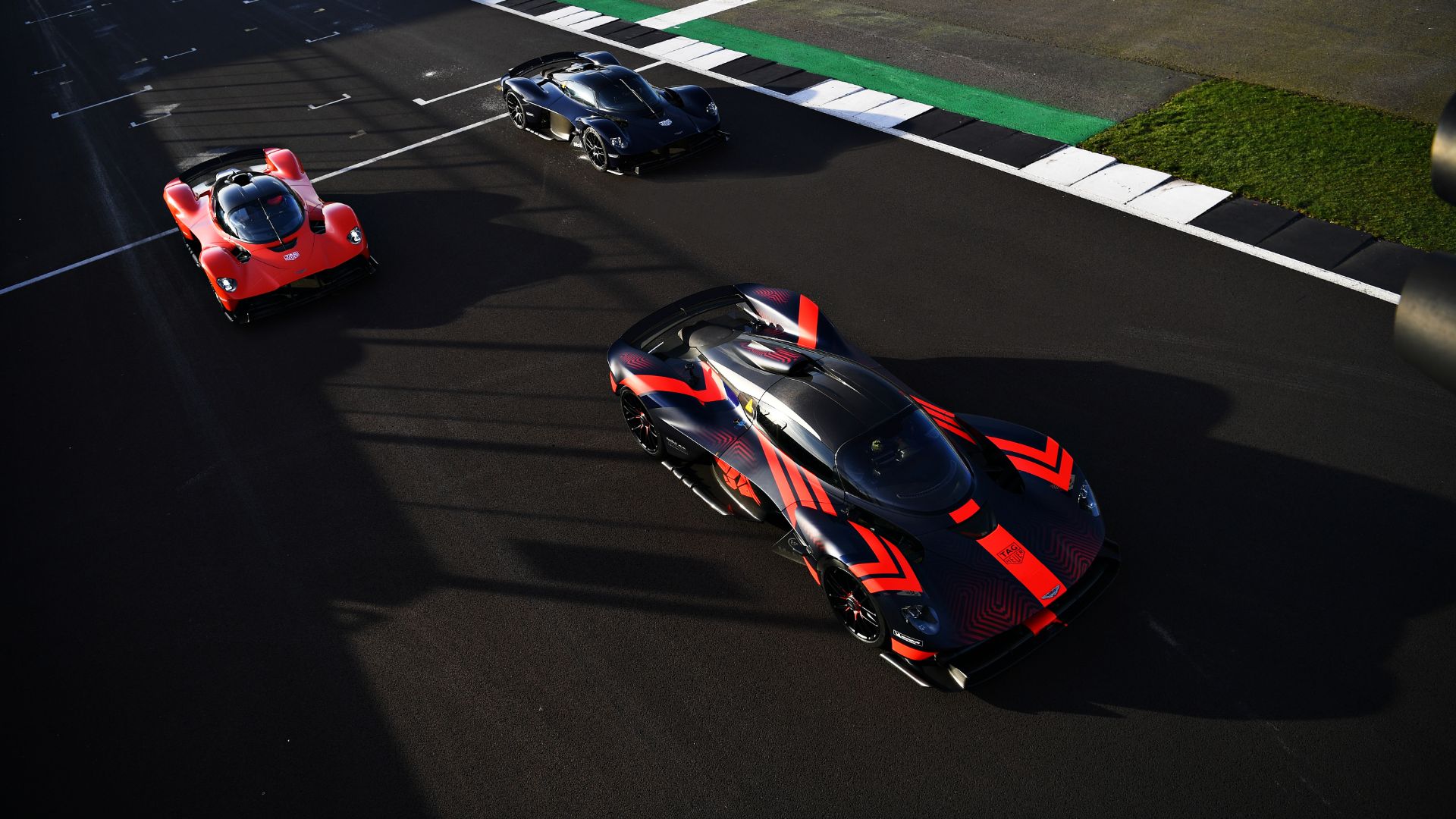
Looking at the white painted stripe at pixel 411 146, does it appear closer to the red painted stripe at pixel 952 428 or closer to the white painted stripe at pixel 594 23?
the white painted stripe at pixel 594 23

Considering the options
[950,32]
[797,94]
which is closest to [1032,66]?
[950,32]

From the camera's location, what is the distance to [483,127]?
1572 centimetres

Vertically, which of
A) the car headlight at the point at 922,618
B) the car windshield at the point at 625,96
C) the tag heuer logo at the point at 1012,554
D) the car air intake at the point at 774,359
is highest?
the car windshield at the point at 625,96

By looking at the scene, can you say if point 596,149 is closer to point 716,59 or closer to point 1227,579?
point 716,59

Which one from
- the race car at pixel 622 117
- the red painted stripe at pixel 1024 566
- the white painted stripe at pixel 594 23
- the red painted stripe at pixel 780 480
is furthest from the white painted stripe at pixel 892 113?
the red painted stripe at pixel 1024 566

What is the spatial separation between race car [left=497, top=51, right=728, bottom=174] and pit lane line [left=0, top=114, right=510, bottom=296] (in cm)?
152

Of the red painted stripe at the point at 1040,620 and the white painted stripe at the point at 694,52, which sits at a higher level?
the white painted stripe at the point at 694,52

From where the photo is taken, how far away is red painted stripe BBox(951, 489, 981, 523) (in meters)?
6.69

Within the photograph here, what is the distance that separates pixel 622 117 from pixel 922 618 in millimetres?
9741

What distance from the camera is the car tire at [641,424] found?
27.6 feet

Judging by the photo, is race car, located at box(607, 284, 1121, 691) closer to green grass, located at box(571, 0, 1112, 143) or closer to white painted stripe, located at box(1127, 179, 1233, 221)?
white painted stripe, located at box(1127, 179, 1233, 221)

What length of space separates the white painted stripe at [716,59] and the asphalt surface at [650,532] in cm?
460

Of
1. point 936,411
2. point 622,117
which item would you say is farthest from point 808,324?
point 622,117

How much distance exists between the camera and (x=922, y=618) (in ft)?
20.4
